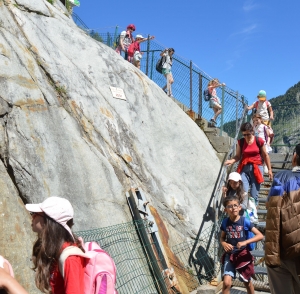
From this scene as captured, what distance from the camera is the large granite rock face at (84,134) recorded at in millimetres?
6047

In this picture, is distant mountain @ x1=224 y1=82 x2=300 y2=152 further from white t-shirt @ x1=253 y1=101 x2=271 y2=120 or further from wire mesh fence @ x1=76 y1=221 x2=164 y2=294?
wire mesh fence @ x1=76 y1=221 x2=164 y2=294

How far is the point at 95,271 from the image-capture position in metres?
2.41

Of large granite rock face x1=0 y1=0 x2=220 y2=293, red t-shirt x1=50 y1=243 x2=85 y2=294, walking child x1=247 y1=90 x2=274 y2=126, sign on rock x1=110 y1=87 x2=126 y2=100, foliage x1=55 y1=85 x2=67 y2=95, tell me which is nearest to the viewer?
red t-shirt x1=50 y1=243 x2=85 y2=294

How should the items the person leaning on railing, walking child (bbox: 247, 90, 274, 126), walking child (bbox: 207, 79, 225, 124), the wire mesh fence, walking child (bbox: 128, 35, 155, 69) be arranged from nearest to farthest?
the wire mesh fence
the person leaning on railing
walking child (bbox: 247, 90, 274, 126)
walking child (bbox: 207, 79, 225, 124)
walking child (bbox: 128, 35, 155, 69)

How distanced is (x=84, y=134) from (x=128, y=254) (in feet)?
7.04

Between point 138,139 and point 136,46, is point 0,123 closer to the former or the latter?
point 138,139

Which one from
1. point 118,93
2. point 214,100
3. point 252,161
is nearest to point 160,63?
point 214,100

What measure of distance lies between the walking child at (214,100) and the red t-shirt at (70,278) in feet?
29.4

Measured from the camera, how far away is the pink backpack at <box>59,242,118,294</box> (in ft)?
7.81

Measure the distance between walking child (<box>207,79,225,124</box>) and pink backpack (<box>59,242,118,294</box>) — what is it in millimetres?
8857

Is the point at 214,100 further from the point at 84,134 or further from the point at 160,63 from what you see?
the point at 84,134

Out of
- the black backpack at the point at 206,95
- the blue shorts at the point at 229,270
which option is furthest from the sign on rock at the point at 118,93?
the blue shorts at the point at 229,270

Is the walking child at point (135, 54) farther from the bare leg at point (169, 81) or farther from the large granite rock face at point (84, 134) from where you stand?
the large granite rock face at point (84, 134)

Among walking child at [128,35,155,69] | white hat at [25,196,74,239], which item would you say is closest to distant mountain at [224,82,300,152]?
walking child at [128,35,155,69]
